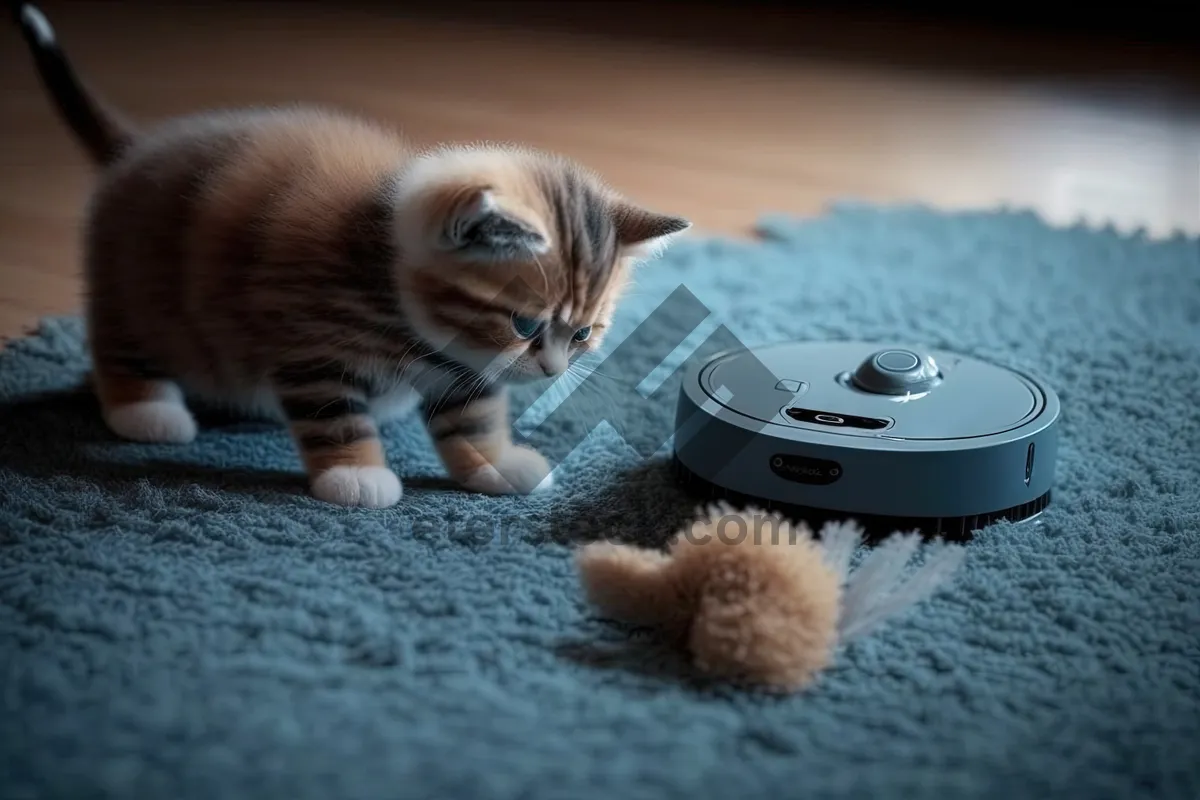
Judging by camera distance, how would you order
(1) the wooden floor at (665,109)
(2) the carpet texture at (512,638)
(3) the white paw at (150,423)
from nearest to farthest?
(2) the carpet texture at (512,638) → (3) the white paw at (150,423) → (1) the wooden floor at (665,109)

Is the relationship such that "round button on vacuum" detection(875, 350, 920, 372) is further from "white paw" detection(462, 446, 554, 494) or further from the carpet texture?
"white paw" detection(462, 446, 554, 494)

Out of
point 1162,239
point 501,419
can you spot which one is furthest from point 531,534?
point 1162,239

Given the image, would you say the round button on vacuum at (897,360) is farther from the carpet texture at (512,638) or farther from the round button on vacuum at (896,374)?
the carpet texture at (512,638)

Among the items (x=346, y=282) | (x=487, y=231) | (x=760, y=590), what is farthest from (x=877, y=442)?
(x=346, y=282)

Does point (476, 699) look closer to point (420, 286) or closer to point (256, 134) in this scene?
point (420, 286)

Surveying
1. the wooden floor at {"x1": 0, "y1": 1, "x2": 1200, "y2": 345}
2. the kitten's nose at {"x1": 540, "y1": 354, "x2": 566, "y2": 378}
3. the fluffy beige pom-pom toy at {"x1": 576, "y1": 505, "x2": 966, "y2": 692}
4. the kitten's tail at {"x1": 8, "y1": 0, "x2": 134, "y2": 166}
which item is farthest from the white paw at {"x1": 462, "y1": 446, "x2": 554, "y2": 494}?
the wooden floor at {"x1": 0, "y1": 1, "x2": 1200, "y2": 345}

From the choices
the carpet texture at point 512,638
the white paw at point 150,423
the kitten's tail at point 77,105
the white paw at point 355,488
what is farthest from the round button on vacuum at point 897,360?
the kitten's tail at point 77,105

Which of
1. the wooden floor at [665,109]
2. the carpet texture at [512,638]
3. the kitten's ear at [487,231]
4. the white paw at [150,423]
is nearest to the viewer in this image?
the carpet texture at [512,638]

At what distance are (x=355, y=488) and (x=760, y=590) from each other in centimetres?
40

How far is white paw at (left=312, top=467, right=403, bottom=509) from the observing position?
1.09 m

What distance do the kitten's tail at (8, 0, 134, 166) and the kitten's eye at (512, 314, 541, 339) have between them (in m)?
0.52

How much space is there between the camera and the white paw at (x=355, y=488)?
1.09 meters

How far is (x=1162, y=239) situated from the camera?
5.94 feet

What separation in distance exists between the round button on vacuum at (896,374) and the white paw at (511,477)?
297 mm
